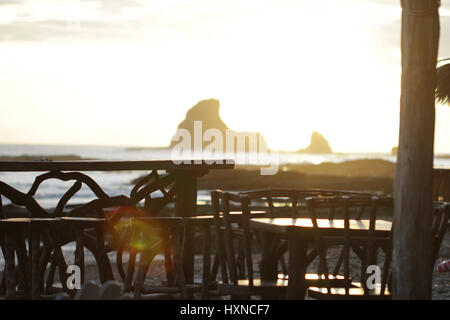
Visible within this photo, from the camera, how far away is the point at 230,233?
5.66m

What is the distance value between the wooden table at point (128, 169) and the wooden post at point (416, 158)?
2999mm

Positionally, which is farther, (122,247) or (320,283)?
(122,247)

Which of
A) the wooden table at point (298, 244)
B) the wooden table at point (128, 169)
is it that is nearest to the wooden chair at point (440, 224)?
the wooden table at point (298, 244)

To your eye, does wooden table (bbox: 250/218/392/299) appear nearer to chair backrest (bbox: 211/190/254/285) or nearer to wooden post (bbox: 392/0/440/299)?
chair backrest (bbox: 211/190/254/285)

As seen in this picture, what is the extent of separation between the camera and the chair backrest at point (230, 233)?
17.7 feet

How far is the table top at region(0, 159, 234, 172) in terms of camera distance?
24.0 ft

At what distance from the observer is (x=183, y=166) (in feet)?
24.8

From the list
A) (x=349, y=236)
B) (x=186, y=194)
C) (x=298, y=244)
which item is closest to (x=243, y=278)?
(x=298, y=244)

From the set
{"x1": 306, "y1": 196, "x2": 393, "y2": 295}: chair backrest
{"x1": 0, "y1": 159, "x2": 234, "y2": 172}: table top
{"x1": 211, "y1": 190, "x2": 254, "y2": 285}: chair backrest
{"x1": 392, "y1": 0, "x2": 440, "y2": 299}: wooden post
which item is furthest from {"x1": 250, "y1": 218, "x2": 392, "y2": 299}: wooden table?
{"x1": 0, "y1": 159, "x2": 234, "y2": 172}: table top

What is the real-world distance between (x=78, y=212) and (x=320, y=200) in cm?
330

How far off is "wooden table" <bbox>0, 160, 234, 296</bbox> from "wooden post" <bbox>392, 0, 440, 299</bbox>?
2999mm

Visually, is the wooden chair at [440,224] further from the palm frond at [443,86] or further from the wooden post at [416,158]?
the palm frond at [443,86]
